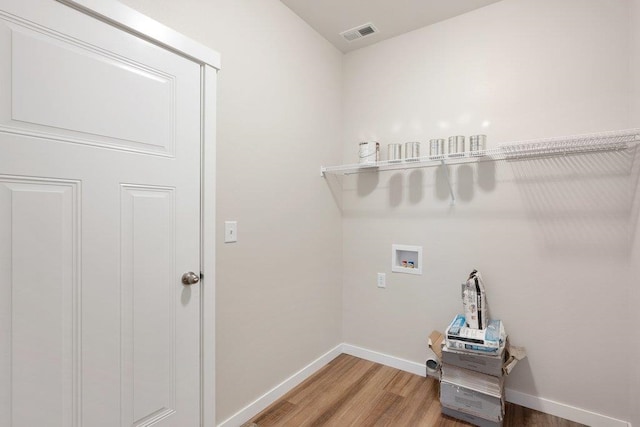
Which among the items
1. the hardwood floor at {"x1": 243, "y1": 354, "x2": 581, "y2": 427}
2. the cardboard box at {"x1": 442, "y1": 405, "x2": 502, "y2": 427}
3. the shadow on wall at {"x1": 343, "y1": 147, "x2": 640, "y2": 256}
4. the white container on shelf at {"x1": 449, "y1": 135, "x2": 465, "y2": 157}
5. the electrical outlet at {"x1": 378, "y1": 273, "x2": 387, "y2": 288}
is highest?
the white container on shelf at {"x1": 449, "y1": 135, "x2": 465, "y2": 157}

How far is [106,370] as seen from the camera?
127 cm

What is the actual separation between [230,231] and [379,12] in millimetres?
1786

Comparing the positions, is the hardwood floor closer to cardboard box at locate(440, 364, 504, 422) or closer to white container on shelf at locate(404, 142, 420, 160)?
cardboard box at locate(440, 364, 504, 422)

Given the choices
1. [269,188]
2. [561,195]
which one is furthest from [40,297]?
[561,195]

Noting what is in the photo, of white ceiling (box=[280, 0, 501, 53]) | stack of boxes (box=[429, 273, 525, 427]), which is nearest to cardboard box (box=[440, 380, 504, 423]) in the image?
stack of boxes (box=[429, 273, 525, 427])

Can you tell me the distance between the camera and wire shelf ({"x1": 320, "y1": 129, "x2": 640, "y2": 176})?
1.59 metres

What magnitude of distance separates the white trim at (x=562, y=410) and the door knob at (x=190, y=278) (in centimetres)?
206

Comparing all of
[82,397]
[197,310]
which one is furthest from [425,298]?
[82,397]

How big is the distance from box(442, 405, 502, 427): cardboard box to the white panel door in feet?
4.80

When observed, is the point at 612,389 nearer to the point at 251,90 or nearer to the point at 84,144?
the point at 251,90

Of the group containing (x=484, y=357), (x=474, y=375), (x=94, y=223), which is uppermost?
(x=94, y=223)

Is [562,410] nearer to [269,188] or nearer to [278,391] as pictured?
[278,391]

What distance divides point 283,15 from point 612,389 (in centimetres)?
300

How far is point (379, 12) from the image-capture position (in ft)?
7.22
